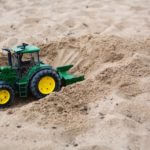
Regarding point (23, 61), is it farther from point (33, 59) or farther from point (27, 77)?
point (27, 77)

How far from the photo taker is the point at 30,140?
4770 mm

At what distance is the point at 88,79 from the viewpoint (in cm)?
632

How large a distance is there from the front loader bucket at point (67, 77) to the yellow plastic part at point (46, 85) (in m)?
0.24

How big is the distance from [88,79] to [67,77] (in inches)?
14.8

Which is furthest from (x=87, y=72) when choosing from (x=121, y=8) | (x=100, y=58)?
(x=121, y=8)

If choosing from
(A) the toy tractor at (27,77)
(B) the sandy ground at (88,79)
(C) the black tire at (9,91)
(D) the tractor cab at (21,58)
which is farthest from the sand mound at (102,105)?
(D) the tractor cab at (21,58)

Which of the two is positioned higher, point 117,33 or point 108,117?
point 117,33

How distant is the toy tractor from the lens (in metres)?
6.10

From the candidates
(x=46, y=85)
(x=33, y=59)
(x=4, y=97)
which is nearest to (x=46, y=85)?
(x=46, y=85)

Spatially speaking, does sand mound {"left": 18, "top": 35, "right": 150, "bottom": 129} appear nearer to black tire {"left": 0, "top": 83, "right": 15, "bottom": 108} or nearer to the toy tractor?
the toy tractor

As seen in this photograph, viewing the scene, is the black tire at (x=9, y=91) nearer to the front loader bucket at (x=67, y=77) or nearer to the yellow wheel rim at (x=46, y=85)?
the yellow wheel rim at (x=46, y=85)

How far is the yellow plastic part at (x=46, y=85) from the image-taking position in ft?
20.3

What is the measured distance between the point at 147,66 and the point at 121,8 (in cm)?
376

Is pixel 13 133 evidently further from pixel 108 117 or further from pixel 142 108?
pixel 142 108
